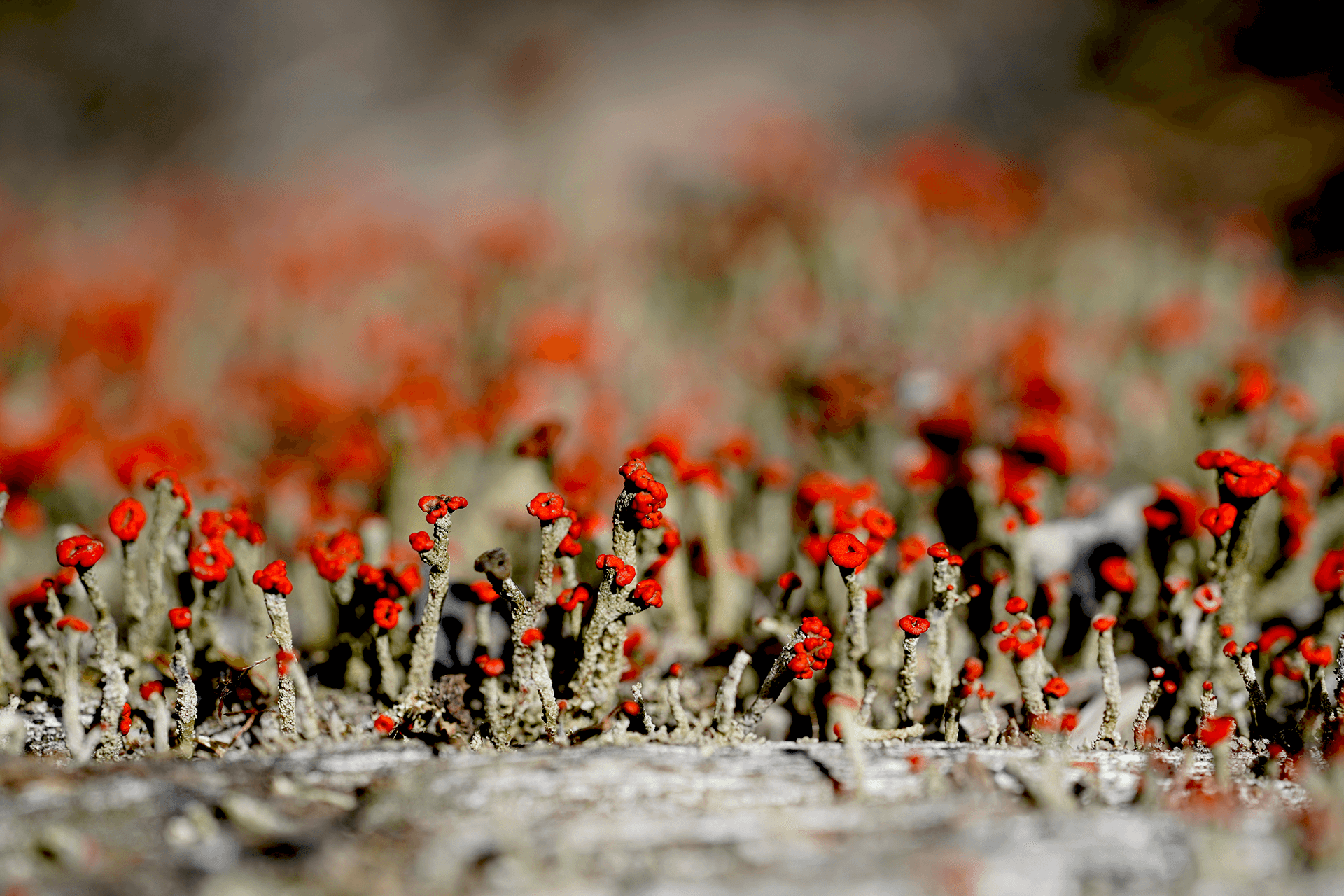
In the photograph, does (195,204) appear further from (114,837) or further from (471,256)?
(114,837)

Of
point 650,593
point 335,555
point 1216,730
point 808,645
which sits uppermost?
point 335,555

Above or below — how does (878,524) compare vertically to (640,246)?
below

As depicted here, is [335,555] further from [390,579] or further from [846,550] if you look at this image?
[846,550]

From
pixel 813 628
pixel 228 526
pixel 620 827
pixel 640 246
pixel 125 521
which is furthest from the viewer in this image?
pixel 640 246

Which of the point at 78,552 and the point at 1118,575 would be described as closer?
the point at 78,552

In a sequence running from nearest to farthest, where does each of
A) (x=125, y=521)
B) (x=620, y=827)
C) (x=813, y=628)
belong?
(x=620, y=827) < (x=813, y=628) < (x=125, y=521)

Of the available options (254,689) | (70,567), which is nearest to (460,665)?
(254,689)

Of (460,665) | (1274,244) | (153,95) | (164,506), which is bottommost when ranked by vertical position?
(460,665)

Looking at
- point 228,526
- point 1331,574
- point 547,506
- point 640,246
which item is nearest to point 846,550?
point 547,506
